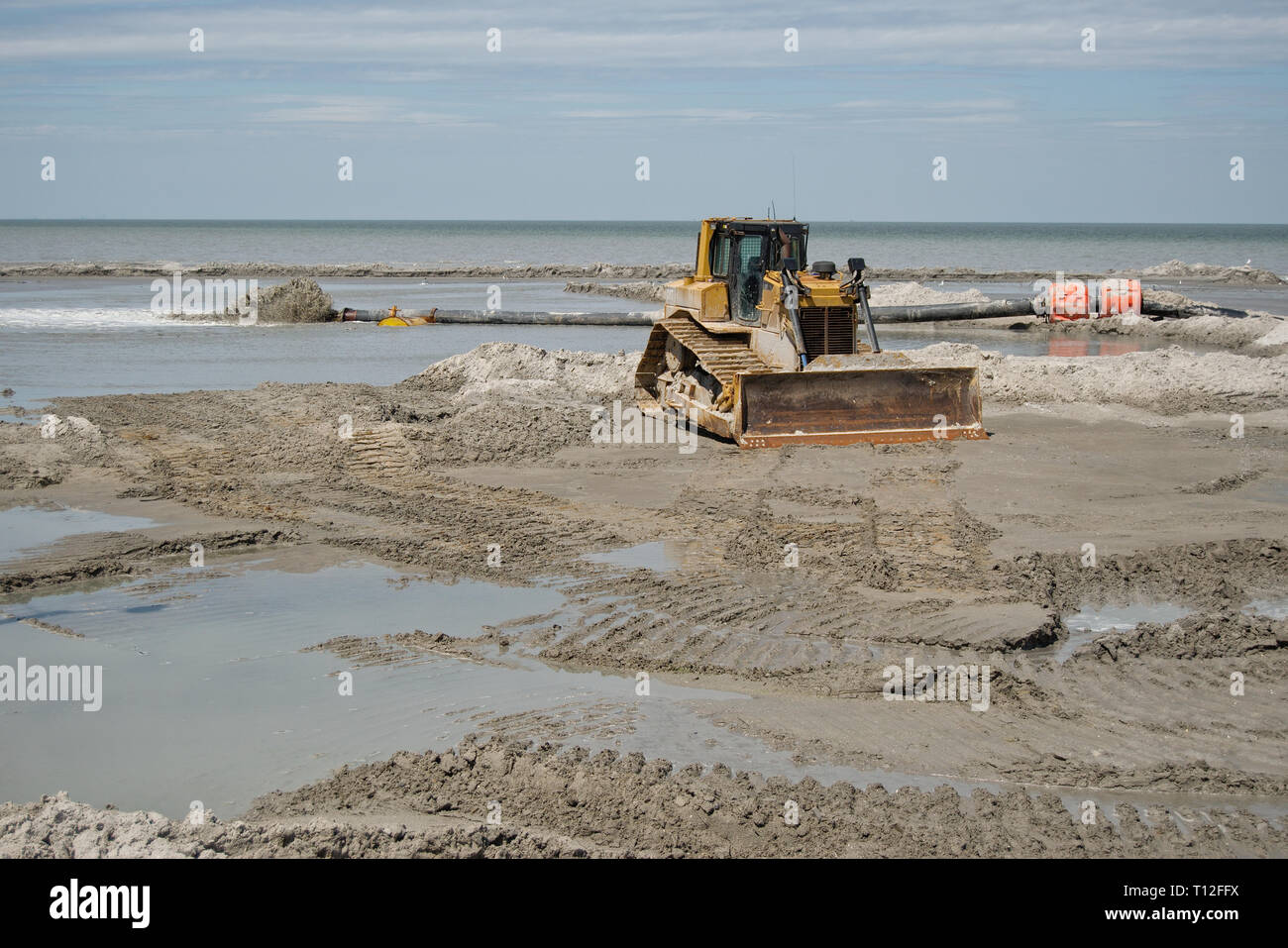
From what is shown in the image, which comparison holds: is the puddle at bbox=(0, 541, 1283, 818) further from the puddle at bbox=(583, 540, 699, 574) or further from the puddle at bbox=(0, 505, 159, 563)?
the puddle at bbox=(0, 505, 159, 563)

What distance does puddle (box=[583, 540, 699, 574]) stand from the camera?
344 inches

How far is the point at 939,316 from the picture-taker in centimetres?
2811

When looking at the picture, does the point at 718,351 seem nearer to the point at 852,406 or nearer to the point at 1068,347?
the point at 852,406

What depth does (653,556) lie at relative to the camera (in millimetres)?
9016

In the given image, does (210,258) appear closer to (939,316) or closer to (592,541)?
(939,316)

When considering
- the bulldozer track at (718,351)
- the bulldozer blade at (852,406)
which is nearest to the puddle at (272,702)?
the bulldozer blade at (852,406)

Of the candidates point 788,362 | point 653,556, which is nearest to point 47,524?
point 653,556

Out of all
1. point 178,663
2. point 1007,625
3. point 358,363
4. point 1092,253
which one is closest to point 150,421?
point 358,363

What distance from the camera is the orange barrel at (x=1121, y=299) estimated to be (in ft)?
89.4

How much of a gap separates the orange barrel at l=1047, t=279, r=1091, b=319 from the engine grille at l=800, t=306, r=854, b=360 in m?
15.9

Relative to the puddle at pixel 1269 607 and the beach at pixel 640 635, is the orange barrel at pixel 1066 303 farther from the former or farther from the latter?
the puddle at pixel 1269 607

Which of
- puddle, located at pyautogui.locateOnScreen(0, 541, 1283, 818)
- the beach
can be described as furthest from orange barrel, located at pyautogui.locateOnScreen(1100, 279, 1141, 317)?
puddle, located at pyautogui.locateOnScreen(0, 541, 1283, 818)
